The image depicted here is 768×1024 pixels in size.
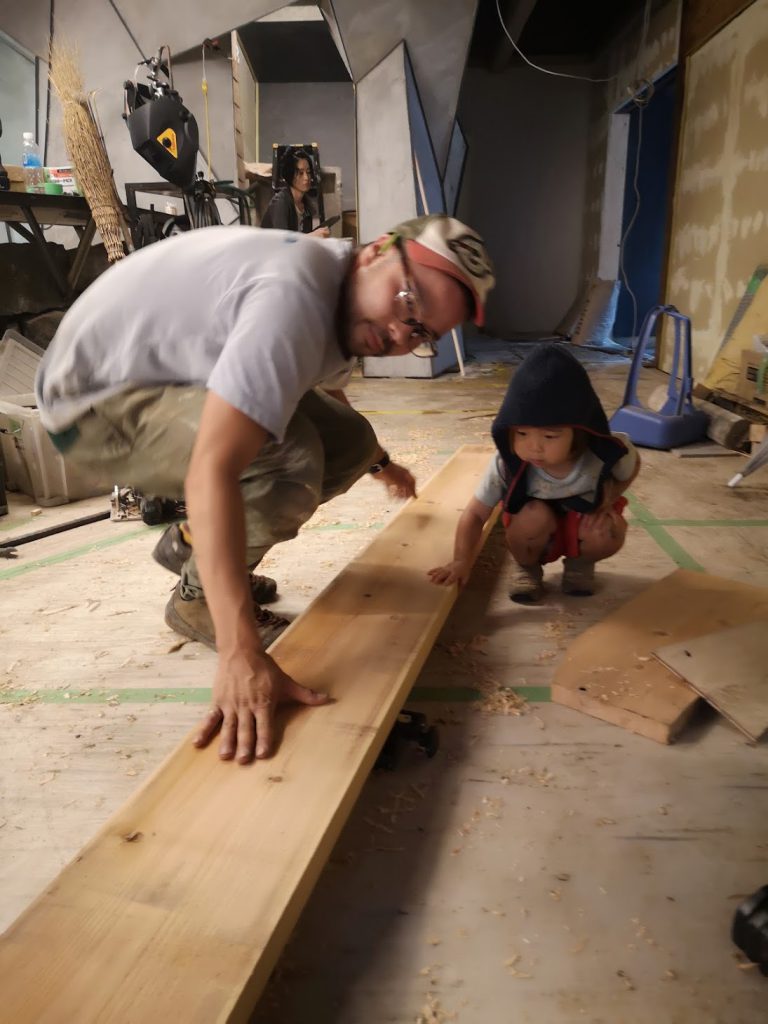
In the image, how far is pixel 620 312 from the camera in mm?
9031

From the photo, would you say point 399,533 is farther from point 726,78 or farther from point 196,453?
point 726,78

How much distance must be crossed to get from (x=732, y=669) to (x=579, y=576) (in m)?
0.65

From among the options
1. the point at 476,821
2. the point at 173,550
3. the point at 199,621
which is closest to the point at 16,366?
the point at 173,550

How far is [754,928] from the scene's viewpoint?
952 millimetres

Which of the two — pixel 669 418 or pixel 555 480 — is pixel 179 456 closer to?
pixel 555 480

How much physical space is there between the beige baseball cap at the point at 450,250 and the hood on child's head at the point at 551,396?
1.42 feet

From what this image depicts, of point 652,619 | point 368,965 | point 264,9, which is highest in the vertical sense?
point 264,9

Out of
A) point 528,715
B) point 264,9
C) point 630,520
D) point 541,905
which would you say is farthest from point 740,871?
point 264,9

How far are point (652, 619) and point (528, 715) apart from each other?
1.51 ft

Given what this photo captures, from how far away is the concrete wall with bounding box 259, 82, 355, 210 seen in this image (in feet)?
30.4

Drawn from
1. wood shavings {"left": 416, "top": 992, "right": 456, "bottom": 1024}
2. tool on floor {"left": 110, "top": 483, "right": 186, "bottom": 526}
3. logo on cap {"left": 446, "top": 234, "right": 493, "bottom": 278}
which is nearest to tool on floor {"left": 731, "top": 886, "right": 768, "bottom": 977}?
wood shavings {"left": 416, "top": 992, "right": 456, "bottom": 1024}

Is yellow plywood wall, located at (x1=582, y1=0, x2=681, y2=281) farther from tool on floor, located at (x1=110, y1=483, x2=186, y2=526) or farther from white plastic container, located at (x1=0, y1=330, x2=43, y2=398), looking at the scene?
tool on floor, located at (x1=110, y1=483, x2=186, y2=526)

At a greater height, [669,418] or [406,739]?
[669,418]

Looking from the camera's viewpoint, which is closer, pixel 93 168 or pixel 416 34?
pixel 93 168
